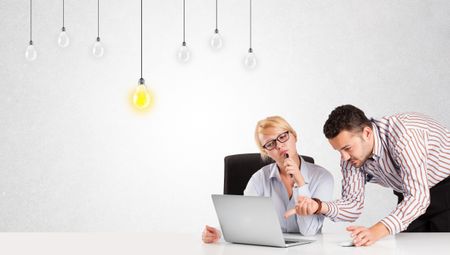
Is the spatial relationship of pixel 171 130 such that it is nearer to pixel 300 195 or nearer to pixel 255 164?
pixel 255 164

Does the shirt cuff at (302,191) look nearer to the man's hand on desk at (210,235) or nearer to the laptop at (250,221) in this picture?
the laptop at (250,221)

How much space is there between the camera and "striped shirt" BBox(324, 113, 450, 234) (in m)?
2.76

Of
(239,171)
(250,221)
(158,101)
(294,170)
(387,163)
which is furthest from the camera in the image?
(158,101)

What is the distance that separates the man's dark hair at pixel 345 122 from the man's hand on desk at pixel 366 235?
1.39ft

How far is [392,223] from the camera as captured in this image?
2.72 metres

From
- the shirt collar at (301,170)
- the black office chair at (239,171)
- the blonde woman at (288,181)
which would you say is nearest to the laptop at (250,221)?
the blonde woman at (288,181)

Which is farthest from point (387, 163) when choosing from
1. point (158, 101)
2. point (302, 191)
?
point (158, 101)

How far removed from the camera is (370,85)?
5.56 meters

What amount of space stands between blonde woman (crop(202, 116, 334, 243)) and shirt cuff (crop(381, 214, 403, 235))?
0.38 m

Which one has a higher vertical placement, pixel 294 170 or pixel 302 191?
pixel 294 170

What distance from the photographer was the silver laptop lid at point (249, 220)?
2.55 meters

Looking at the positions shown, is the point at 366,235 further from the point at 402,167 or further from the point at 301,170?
the point at 301,170

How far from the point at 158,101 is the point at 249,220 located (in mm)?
2956

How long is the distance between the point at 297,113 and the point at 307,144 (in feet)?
0.88
